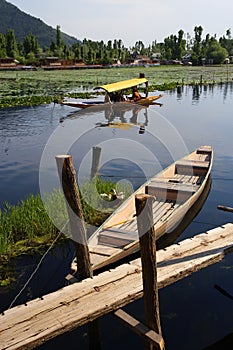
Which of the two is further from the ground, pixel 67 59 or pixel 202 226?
pixel 67 59

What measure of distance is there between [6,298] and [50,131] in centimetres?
1711

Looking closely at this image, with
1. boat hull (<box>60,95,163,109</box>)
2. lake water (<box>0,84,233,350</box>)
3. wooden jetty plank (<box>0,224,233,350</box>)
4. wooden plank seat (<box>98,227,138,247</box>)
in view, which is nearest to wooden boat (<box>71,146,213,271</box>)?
wooden plank seat (<box>98,227,138,247</box>)

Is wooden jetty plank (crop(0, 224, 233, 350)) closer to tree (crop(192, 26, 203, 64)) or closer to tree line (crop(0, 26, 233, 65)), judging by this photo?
tree line (crop(0, 26, 233, 65))

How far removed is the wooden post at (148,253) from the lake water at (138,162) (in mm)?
1295

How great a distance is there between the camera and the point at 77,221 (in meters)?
5.84

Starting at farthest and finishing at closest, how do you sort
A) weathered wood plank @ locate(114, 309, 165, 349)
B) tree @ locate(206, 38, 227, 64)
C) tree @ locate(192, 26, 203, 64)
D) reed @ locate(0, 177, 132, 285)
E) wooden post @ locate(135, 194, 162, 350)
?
tree @ locate(192, 26, 203, 64) → tree @ locate(206, 38, 227, 64) → reed @ locate(0, 177, 132, 285) → weathered wood plank @ locate(114, 309, 165, 349) → wooden post @ locate(135, 194, 162, 350)

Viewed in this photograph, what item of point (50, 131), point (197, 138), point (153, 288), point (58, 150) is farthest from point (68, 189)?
point (50, 131)

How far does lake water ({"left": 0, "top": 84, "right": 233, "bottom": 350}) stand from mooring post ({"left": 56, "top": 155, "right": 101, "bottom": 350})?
16 centimetres

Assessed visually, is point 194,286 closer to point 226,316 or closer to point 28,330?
point 226,316

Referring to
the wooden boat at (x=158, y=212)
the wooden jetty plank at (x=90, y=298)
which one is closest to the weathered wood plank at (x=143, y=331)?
the wooden jetty plank at (x=90, y=298)

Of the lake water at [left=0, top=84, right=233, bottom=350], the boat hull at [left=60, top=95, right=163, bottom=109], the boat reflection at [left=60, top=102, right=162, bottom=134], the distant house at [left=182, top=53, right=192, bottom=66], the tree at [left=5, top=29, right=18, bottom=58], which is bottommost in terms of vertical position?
the lake water at [left=0, top=84, right=233, bottom=350]

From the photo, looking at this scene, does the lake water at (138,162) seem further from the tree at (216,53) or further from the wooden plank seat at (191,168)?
the tree at (216,53)

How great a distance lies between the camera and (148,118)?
27438 mm

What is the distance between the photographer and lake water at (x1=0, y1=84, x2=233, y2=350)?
652 centimetres
